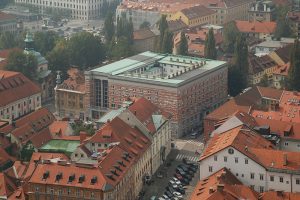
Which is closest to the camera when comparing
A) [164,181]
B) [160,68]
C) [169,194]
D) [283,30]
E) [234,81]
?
[169,194]

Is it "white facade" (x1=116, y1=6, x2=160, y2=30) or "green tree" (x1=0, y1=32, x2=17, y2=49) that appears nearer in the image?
"green tree" (x1=0, y1=32, x2=17, y2=49)

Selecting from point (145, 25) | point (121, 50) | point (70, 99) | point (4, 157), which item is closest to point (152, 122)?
point (4, 157)

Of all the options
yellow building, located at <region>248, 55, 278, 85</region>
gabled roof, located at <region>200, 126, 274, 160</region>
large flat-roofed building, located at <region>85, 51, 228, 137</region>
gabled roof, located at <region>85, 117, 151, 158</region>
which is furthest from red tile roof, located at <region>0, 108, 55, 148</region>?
yellow building, located at <region>248, 55, 278, 85</region>

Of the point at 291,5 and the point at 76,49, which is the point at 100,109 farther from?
the point at 291,5

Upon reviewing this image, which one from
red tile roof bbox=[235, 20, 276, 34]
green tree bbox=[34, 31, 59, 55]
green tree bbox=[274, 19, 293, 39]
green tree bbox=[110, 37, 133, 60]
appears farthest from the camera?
red tile roof bbox=[235, 20, 276, 34]

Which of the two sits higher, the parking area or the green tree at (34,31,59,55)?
the green tree at (34,31,59,55)

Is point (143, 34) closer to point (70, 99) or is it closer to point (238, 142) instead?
point (70, 99)

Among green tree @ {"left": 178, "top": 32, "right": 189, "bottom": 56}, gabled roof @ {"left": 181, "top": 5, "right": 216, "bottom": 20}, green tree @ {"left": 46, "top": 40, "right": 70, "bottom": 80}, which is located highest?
gabled roof @ {"left": 181, "top": 5, "right": 216, "bottom": 20}

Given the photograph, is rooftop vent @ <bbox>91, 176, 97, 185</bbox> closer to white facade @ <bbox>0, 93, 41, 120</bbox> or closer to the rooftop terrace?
the rooftop terrace

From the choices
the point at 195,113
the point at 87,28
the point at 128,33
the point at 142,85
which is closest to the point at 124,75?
the point at 142,85
